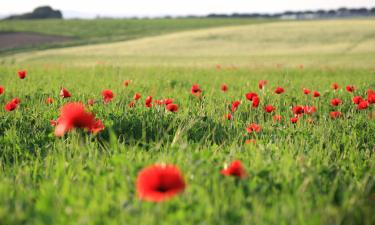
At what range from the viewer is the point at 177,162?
2.25 metres

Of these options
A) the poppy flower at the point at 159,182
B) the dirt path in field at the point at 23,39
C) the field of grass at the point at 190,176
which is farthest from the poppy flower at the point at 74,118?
the dirt path in field at the point at 23,39

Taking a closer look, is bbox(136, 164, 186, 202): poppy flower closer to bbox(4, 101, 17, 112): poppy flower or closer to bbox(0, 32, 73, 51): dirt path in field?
bbox(4, 101, 17, 112): poppy flower

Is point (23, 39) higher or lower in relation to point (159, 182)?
lower

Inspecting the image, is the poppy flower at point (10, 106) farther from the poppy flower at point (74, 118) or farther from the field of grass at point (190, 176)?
the poppy flower at point (74, 118)

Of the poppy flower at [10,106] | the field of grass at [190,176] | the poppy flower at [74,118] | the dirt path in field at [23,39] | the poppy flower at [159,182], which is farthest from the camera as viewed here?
the dirt path in field at [23,39]

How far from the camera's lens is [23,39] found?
31.5 metres

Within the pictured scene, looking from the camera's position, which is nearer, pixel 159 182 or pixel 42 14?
pixel 159 182

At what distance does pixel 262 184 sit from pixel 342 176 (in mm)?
598

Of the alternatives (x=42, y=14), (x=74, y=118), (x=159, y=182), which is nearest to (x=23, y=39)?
(x=74, y=118)

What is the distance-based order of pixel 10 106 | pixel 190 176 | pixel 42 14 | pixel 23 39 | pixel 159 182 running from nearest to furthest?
pixel 159 182, pixel 190 176, pixel 10 106, pixel 23 39, pixel 42 14

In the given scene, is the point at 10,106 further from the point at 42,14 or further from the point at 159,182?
the point at 42,14

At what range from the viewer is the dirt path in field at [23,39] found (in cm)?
2911

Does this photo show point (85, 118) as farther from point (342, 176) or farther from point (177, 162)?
point (342, 176)

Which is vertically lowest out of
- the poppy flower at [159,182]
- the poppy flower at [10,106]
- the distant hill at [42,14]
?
the distant hill at [42,14]
